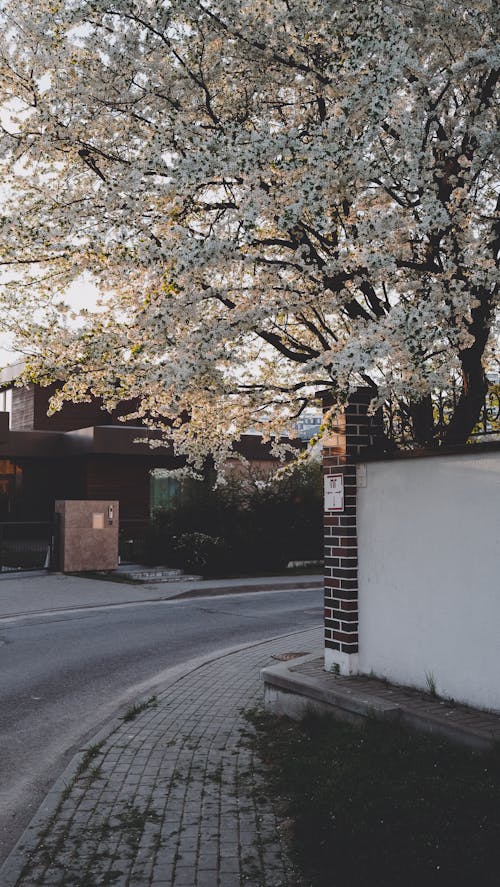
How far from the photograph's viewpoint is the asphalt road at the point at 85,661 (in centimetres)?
618

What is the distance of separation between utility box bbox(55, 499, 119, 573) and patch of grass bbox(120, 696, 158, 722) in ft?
44.7

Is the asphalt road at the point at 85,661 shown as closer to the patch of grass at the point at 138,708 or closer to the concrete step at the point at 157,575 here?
the patch of grass at the point at 138,708

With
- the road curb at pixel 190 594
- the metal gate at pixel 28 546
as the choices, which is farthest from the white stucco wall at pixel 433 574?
the metal gate at pixel 28 546

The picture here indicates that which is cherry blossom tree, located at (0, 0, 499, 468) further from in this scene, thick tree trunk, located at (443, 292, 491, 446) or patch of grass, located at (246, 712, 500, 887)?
patch of grass, located at (246, 712, 500, 887)

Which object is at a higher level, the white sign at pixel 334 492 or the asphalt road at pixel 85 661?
the white sign at pixel 334 492

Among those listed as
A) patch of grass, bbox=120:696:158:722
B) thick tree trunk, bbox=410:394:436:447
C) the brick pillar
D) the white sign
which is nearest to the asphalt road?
patch of grass, bbox=120:696:158:722

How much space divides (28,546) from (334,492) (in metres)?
15.7

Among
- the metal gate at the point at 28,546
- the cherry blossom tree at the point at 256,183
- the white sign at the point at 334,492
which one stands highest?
the cherry blossom tree at the point at 256,183

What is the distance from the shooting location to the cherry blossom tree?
23.5 feet

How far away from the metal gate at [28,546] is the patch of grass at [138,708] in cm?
1369

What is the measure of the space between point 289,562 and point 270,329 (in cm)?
1578

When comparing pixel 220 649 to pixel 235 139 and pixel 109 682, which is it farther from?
pixel 235 139

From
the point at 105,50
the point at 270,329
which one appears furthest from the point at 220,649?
the point at 105,50

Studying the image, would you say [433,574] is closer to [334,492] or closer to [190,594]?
[334,492]
